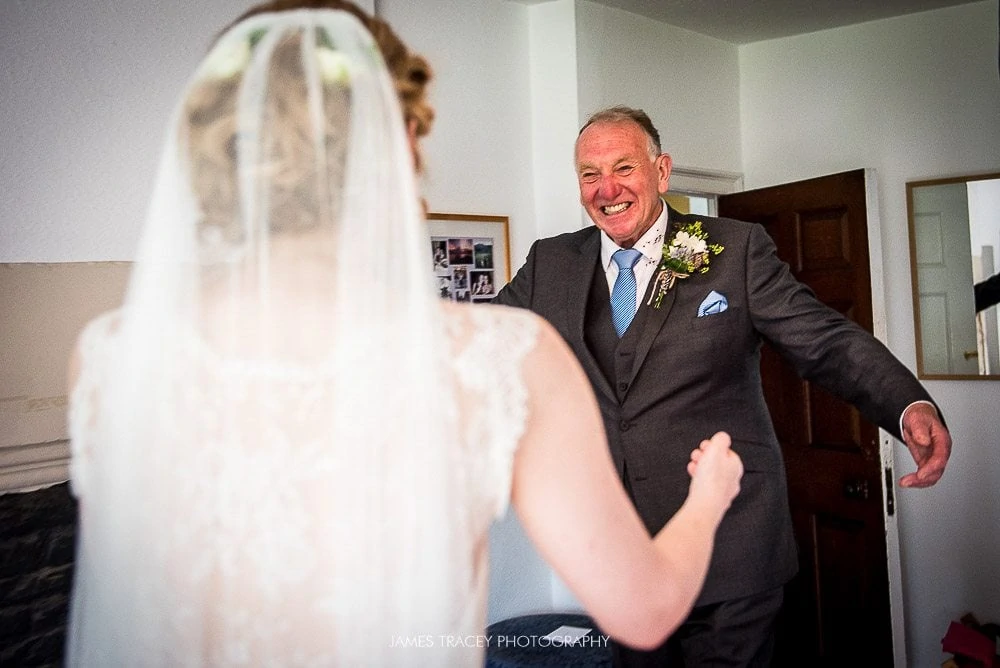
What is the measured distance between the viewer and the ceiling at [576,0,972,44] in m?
4.13

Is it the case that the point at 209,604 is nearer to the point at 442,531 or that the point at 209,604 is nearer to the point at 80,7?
the point at 442,531

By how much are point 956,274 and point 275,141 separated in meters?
3.71

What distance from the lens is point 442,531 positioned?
1.21 meters

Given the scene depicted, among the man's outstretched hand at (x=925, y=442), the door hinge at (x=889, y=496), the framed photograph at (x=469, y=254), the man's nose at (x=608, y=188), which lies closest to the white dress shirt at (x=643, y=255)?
the man's nose at (x=608, y=188)

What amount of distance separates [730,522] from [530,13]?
8.19 feet

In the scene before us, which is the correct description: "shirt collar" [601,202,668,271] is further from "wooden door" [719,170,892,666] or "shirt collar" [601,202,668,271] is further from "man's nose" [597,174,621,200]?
"wooden door" [719,170,892,666]

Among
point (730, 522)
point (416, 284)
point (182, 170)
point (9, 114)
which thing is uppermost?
point (9, 114)

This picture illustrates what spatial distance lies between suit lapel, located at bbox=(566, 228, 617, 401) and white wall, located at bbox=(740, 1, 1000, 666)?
2.15 metres

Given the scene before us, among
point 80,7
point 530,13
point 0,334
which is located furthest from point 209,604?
point 530,13

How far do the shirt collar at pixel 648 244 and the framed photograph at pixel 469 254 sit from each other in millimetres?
942

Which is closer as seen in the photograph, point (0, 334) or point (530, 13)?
point (0, 334)

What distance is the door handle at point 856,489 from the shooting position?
4.01 meters

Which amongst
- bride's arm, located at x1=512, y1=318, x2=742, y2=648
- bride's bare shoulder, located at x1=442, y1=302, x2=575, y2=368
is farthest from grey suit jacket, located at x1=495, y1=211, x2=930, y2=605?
bride's bare shoulder, located at x1=442, y1=302, x2=575, y2=368

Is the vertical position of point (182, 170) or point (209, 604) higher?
point (182, 170)
